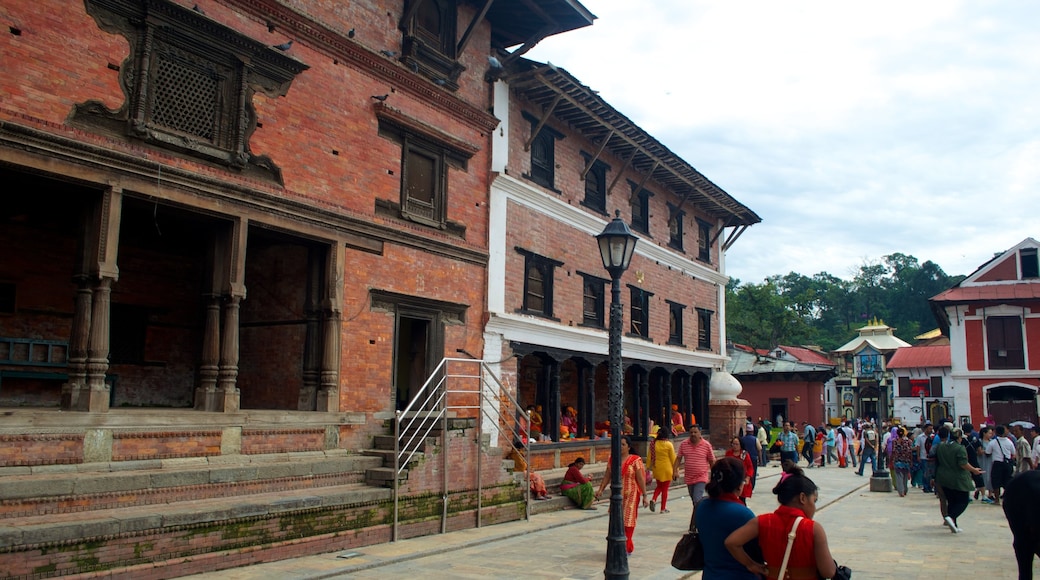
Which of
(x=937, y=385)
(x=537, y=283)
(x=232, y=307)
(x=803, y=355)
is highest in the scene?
(x=803, y=355)

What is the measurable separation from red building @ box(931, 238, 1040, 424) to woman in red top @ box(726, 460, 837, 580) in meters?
35.1

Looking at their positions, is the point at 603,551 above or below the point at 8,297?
below

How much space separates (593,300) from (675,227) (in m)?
6.74

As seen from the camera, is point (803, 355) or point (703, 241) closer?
point (703, 241)

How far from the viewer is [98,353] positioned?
10.4 metres

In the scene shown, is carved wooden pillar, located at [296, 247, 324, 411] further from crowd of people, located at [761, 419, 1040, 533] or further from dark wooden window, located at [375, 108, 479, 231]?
crowd of people, located at [761, 419, 1040, 533]

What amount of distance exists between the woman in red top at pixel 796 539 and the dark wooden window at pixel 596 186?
57.1 feet

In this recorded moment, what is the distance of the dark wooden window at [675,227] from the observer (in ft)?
88.6

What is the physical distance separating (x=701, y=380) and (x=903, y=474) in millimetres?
10323

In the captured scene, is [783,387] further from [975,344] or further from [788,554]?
[788,554]

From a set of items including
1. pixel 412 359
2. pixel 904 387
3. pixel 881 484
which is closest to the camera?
pixel 412 359

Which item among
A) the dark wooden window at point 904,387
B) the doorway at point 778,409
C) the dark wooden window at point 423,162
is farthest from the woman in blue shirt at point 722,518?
the dark wooden window at point 904,387

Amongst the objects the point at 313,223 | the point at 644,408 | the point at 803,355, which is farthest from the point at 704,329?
the point at 803,355

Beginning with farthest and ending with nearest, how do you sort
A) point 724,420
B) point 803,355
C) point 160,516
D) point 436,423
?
1. point 803,355
2. point 724,420
3. point 436,423
4. point 160,516
